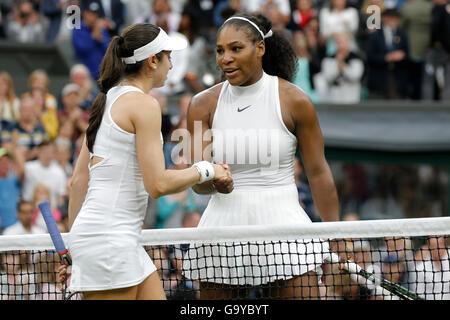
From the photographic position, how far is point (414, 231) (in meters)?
5.02

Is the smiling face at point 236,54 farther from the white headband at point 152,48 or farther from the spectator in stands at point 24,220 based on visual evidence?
the spectator in stands at point 24,220

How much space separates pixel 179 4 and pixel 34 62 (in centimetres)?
244

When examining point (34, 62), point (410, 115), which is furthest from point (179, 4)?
point (410, 115)

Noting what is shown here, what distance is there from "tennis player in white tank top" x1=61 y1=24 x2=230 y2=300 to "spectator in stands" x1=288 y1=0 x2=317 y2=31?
8.35m

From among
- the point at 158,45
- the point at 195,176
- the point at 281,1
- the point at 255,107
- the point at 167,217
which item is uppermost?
the point at 281,1

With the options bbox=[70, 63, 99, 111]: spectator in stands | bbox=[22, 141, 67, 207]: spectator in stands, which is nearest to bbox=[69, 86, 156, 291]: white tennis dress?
bbox=[22, 141, 67, 207]: spectator in stands

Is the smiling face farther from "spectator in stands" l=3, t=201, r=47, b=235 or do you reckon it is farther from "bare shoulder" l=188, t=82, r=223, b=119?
"spectator in stands" l=3, t=201, r=47, b=235

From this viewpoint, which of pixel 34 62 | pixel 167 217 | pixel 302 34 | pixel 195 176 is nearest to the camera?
pixel 195 176

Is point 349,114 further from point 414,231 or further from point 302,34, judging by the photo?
point 414,231

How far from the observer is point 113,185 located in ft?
14.3

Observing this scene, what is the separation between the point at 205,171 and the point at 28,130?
624 centimetres

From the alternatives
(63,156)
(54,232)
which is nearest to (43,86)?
(63,156)

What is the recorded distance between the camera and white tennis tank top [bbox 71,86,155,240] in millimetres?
4325

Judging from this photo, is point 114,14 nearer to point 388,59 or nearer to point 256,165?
point 388,59
